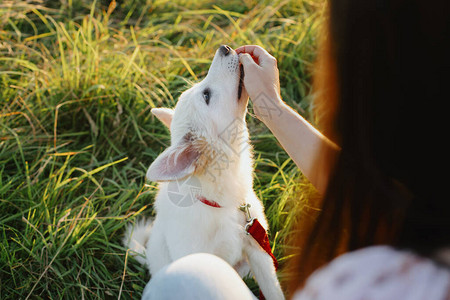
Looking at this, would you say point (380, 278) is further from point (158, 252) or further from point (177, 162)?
point (158, 252)

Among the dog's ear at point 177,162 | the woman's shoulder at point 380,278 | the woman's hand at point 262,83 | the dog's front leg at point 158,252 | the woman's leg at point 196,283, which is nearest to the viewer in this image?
the woman's shoulder at point 380,278

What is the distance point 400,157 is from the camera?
3.11ft

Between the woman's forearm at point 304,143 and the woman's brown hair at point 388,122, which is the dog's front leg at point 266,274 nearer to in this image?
the woman's forearm at point 304,143

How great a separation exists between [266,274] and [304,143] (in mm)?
652

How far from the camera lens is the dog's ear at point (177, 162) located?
157 cm

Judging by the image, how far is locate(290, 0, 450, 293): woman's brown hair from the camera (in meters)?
0.89

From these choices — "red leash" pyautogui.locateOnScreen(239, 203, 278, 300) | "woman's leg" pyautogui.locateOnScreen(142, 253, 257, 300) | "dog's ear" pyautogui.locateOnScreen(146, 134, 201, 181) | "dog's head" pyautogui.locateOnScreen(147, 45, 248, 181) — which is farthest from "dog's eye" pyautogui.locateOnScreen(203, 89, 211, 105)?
"woman's leg" pyautogui.locateOnScreen(142, 253, 257, 300)

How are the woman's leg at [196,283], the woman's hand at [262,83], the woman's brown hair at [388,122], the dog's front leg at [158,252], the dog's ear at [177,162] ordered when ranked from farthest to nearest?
1. the dog's front leg at [158,252]
2. the woman's hand at [262,83]
3. the dog's ear at [177,162]
4. the woman's leg at [196,283]
5. the woman's brown hair at [388,122]

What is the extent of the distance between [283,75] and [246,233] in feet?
4.84

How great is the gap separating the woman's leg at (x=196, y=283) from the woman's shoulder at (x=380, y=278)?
395 millimetres

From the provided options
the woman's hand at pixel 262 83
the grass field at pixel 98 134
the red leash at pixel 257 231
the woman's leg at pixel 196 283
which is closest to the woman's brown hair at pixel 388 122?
the woman's leg at pixel 196 283

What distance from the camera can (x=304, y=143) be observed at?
1644 millimetres

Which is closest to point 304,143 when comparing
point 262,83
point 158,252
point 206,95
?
→ point 262,83

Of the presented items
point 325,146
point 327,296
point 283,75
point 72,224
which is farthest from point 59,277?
point 283,75
